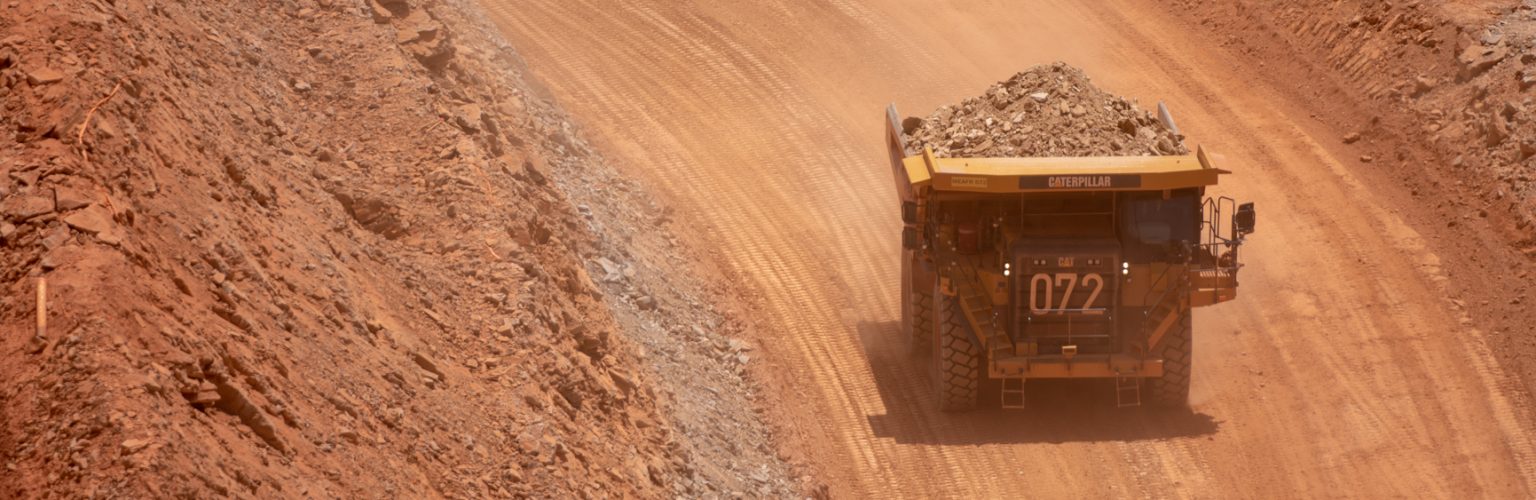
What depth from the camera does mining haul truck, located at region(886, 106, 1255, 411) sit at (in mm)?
14547

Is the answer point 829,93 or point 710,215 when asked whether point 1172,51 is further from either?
point 710,215

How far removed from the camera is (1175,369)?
50.3ft

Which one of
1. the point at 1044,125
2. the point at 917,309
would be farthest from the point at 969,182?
the point at 917,309

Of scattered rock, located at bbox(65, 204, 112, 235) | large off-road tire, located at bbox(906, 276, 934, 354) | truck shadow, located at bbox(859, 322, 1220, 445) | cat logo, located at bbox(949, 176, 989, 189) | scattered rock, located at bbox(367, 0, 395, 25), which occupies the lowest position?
truck shadow, located at bbox(859, 322, 1220, 445)

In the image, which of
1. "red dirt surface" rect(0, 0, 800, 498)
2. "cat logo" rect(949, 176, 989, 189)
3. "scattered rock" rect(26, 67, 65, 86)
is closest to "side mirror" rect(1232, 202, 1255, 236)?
"cat logo" rect(949, 176, 989, 189)

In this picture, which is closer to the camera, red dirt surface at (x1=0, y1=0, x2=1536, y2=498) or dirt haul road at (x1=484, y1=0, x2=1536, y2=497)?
red dirt surface at (x1=0, y1=0, x2=1536, y2=498)

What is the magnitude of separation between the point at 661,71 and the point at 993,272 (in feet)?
29.5

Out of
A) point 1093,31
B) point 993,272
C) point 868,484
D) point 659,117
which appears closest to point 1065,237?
point 993,272

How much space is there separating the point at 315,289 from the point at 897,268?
917 cm

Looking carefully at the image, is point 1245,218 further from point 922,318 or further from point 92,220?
point 92,220

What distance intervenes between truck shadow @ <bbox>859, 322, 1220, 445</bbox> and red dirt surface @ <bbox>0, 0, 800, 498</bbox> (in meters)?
1.40

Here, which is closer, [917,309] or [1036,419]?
[1036,419]

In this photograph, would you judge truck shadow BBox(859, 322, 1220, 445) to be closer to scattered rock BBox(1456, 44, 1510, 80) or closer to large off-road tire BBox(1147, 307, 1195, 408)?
large off-road tire BBox(1147, 307, 1195, 408)

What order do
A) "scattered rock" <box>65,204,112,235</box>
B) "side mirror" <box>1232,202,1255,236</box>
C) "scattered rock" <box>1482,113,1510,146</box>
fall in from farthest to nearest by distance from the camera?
"scattered rock" <box>1482,113,1510,146</box>
"side mirror" <box>1232,202,1255,236</box>
"scattered rock" <box>65,204,112,235</box>
